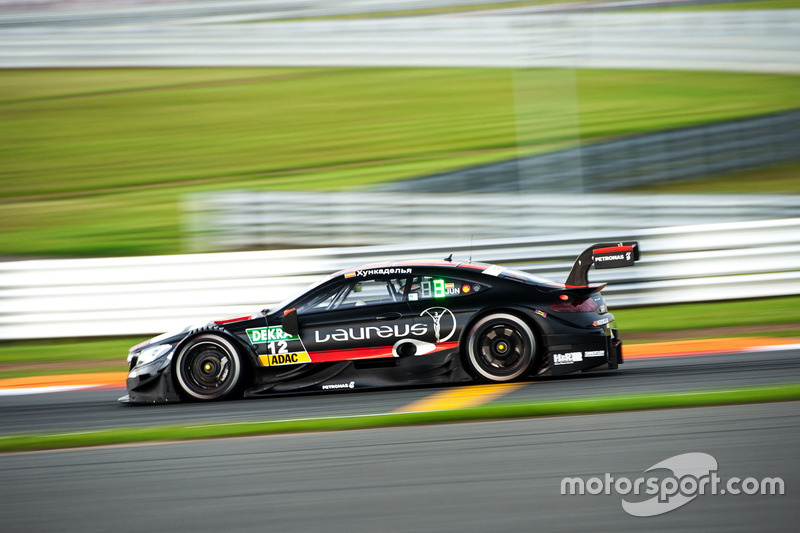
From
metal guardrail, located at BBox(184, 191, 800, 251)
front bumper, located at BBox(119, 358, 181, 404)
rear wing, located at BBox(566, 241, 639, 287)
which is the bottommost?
front bumper, located at BBox(119, 358, 181, 404)

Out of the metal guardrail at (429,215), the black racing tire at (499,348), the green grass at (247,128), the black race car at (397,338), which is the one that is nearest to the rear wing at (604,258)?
the black race car at (397,338)

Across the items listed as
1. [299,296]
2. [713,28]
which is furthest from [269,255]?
[713,28]

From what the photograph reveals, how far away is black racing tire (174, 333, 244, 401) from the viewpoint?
7.91 meters

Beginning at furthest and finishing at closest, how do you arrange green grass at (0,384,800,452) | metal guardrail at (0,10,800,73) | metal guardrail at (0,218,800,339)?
metal guardrail at (0,10,800,73) < metal guardrail at (0,218,800,339) < green grass at (0,384,800,452)

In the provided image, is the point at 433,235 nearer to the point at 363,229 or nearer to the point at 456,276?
the point at 363,229

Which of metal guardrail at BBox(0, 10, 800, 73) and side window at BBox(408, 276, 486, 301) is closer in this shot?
side window at BBox(408, 276, 486, 301)

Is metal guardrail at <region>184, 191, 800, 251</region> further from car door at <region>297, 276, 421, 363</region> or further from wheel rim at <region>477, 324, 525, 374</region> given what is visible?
wheel rim at <region>477, 324, 525, 374</region>

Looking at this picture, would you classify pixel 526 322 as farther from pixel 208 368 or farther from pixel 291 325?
pixel 208 368

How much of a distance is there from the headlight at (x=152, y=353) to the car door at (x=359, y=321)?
118 centimetres

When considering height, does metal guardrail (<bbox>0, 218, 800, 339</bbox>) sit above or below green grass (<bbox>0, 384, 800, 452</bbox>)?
above

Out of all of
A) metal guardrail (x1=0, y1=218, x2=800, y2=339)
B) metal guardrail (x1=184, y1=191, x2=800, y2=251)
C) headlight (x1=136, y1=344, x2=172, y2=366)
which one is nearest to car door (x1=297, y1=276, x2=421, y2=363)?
headlight (x1=136, y1=344, x2=172, y2=366)

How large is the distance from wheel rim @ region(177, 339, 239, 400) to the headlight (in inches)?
5.9

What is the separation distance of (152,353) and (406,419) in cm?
276

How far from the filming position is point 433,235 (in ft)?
44.5
